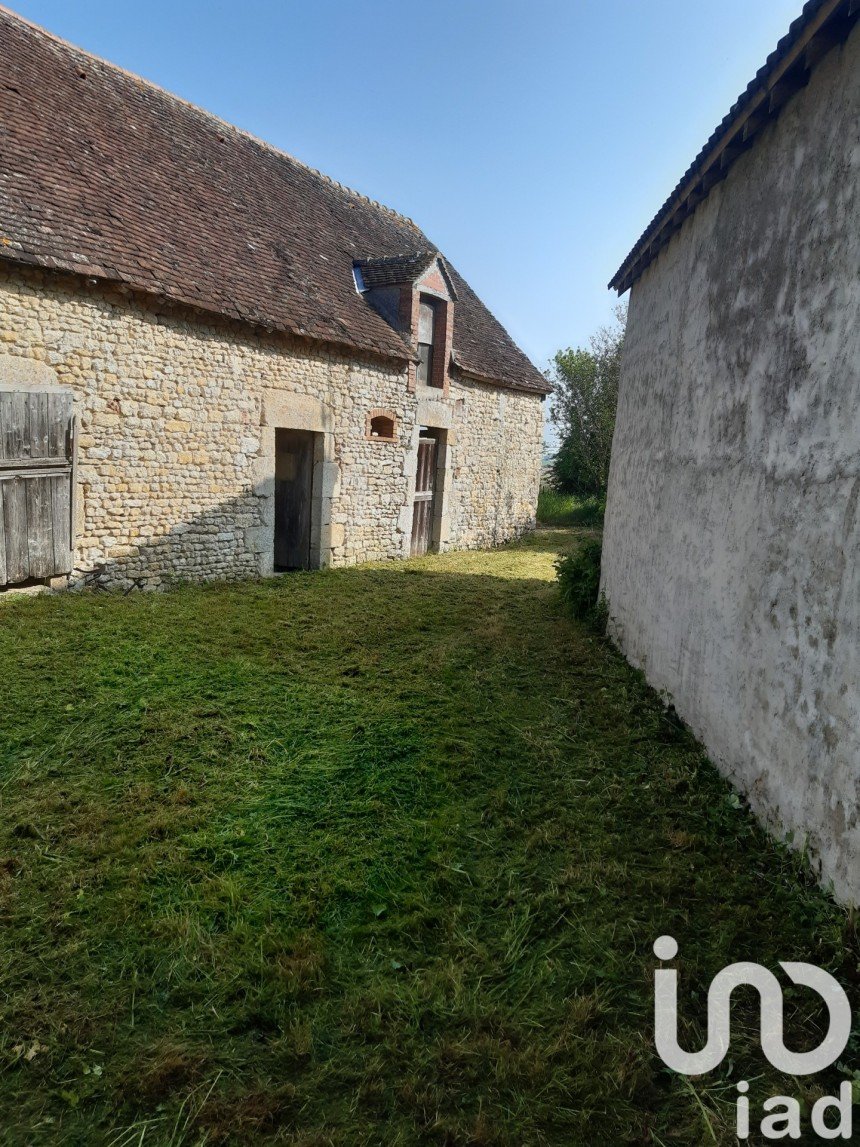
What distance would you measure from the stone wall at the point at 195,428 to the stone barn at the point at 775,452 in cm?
574

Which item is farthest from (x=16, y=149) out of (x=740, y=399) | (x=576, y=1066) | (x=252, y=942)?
(x=576, y=1066)

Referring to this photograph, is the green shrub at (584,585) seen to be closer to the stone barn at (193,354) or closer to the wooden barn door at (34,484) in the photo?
the stone barn at (193,354)

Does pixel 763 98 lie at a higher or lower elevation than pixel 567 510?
higher

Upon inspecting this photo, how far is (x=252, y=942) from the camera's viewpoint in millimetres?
3008

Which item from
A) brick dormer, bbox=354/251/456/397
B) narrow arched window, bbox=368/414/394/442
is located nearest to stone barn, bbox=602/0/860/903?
narrow arched window, bbox=368/414/394/442

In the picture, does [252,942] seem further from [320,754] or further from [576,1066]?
[320,754]

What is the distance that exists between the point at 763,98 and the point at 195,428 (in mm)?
7075

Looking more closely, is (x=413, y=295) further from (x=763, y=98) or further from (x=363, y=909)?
(x=363, y=909)

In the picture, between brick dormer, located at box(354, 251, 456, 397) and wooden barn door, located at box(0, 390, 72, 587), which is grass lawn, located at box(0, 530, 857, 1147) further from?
brick dormer, located at box(354, 251, 456, 397)

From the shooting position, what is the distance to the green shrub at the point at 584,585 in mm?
8227

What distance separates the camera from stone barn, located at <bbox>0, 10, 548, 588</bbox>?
7.57 meters

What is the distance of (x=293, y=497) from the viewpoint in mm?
11344

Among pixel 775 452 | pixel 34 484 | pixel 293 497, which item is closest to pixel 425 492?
pixel 293 497

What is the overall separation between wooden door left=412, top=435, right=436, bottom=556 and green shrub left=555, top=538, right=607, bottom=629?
494cm
